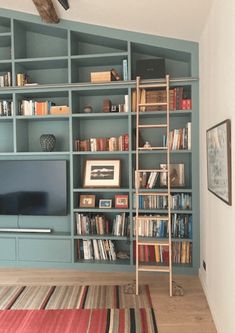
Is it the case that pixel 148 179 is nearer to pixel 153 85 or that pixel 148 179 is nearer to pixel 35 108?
pixel 153 85

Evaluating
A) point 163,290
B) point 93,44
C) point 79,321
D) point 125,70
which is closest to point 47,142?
point 125,70

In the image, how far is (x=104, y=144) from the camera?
367 cm

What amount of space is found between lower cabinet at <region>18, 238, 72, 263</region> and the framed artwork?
200 cm

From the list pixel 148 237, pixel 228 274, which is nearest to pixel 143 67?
pixel 148 237

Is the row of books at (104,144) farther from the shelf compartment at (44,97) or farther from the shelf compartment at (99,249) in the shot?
the shelf compartment at (99,249)

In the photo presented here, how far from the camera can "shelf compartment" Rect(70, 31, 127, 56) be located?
3607mm

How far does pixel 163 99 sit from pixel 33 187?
77.0 inches

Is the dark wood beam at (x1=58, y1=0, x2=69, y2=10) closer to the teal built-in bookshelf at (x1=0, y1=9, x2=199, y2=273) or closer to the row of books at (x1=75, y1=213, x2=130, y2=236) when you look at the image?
the teal built-in bookshelf at (x1=0, y1=9, x2=199, y2=273)

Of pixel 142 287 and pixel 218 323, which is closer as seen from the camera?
pixel 218 323

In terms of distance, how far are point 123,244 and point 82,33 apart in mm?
2660

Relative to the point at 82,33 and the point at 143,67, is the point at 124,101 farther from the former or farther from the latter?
the point at 82,33

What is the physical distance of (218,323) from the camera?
236cm

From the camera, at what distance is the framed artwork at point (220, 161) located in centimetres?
193

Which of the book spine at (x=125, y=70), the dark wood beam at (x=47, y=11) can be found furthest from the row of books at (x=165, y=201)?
the dark wood beam at (x=47, y=11)
